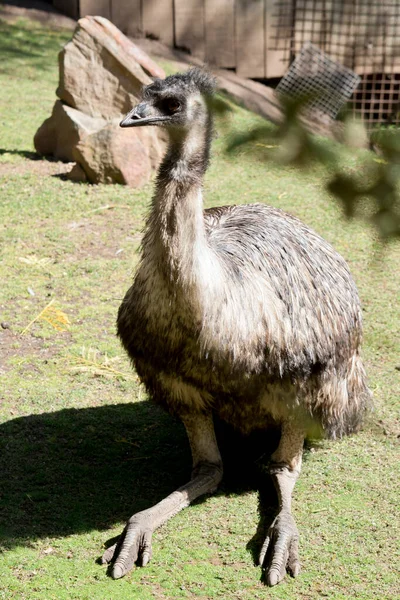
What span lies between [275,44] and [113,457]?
6277 millimetres

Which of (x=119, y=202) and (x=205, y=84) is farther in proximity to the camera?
(x=119, y=202)

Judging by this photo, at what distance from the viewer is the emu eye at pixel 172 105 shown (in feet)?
11.2

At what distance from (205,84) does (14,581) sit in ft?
6.34

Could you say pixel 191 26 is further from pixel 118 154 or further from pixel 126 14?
pixel 118 154

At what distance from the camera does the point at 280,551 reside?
361 centimetres

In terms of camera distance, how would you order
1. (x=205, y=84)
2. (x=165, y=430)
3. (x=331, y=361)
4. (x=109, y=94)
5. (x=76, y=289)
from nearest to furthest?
(x=205, y=84), (x=331, y=361), (x=165, y=430), (x=76, y=289), (x=109, y=94)

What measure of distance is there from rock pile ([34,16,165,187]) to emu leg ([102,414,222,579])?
10.8 feet

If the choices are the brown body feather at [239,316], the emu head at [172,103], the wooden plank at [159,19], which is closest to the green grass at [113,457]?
the brown body feather at [239,316]

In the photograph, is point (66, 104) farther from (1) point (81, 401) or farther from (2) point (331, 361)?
(2) point (331, 361)

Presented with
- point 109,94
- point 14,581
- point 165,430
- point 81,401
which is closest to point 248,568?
point 14,581

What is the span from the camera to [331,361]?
3.96 m

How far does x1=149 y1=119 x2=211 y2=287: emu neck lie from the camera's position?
132 inches

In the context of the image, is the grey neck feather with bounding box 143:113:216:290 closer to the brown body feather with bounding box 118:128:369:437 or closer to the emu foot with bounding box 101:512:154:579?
the brown body feather with bounding box 118:128:369:437

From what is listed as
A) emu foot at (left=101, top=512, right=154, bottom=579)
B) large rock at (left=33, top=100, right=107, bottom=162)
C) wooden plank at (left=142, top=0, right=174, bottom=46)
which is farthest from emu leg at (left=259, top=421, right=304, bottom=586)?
wooden plank at (left=142, top=0, right=174, bottom=46)
